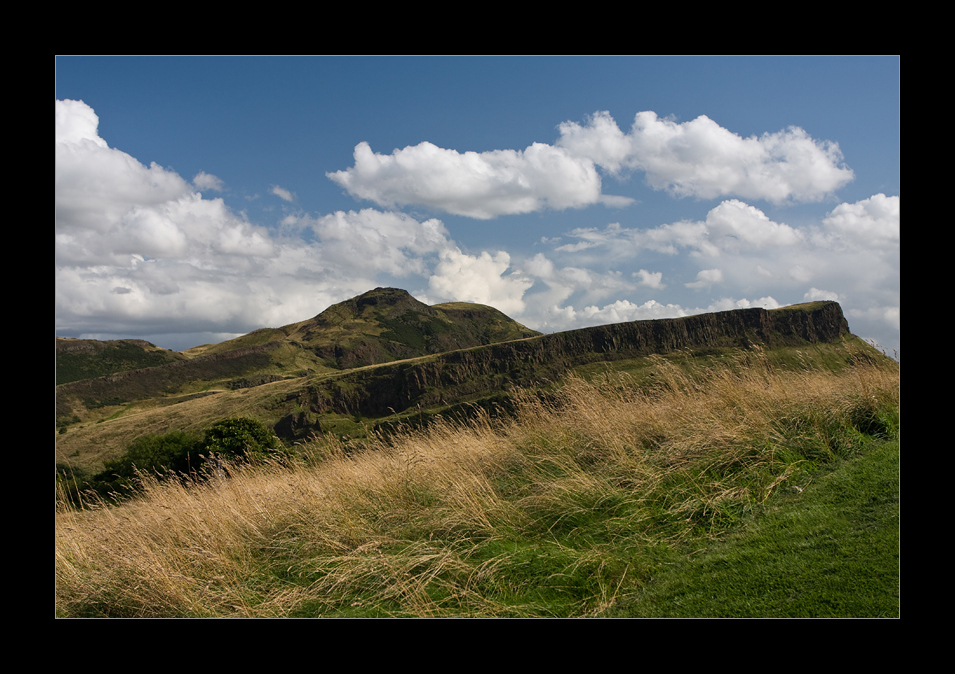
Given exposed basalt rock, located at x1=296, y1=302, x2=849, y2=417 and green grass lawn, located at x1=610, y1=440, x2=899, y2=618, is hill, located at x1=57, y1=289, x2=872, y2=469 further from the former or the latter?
green grass lawn, located at x1=610, y1=440, x2=899, y2=618

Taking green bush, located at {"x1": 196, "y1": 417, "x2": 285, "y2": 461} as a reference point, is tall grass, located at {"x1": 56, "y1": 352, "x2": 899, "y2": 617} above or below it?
above

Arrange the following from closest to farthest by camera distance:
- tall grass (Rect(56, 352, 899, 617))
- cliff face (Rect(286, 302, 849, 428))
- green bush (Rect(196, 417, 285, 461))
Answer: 1. tall grass (Rect(56, 352, 899, 617))
2. green bush (Rect(196, 417, 285, 461))
3. cliff face (Rect(286, 302, 849, 428))

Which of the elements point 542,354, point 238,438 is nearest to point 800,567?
point 238,438

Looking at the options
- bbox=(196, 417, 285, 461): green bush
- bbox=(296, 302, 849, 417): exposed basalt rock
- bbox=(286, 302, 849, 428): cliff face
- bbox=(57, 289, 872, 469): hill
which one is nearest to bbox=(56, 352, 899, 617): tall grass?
bbox=(196, 417, 285, 461): green bush

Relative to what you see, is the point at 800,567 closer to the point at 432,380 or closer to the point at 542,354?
the point at 542,354

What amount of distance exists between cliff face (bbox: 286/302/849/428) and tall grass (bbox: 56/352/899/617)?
90208 millimetres

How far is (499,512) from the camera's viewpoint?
545 cm

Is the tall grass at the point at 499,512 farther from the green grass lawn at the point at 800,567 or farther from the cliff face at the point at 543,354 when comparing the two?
the cliff face at the point at 543,354

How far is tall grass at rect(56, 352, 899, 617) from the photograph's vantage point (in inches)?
174

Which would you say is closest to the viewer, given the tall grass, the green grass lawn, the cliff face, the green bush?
the green grass lawn

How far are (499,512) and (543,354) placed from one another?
110 m
